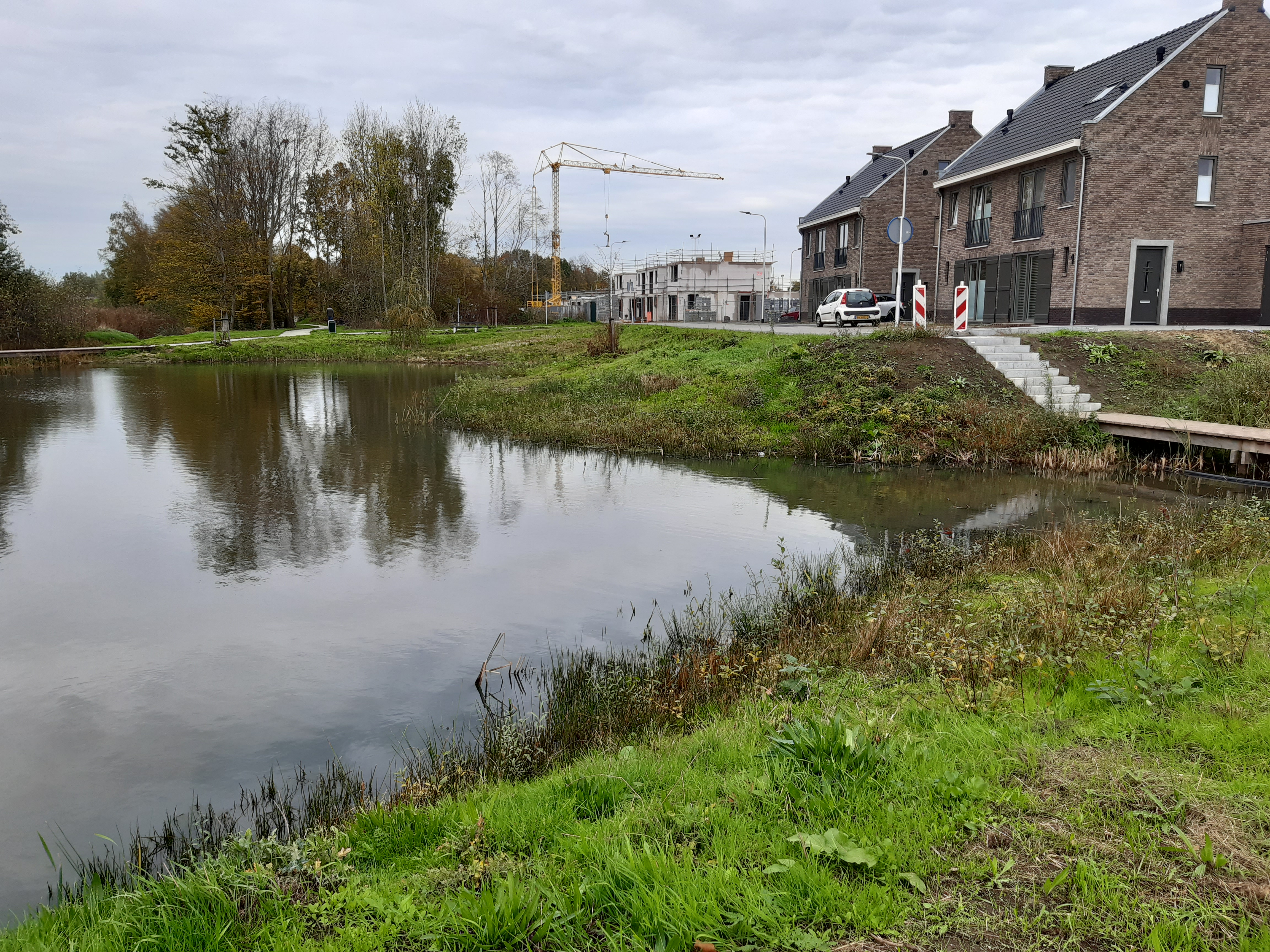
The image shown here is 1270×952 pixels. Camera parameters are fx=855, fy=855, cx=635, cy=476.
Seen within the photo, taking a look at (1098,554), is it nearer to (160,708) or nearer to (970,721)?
(970,721)

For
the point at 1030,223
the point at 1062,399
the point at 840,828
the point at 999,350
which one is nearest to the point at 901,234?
the point at 999,350

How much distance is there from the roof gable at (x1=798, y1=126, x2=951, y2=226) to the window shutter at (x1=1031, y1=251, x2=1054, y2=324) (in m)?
14.0

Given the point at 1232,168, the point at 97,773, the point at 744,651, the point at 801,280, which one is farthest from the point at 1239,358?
the point at 801,280

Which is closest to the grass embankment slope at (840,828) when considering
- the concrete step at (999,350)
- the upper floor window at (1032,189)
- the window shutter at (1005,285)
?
the concrete step at (999,350)

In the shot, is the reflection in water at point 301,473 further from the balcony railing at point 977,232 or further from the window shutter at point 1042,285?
the balcony railing at point 977,232

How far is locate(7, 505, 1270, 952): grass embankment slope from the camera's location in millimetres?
3045

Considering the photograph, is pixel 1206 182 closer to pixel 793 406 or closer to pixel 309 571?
pixel 793 406

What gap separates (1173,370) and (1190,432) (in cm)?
505

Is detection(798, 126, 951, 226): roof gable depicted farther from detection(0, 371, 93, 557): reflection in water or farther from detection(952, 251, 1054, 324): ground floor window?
detection(0, 371, 93, 557): reflection in water

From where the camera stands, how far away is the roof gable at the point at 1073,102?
25.1 meters

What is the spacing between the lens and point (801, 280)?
49844mm

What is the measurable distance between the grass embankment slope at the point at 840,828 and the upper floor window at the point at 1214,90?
25.5m

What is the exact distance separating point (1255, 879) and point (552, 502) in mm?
10784

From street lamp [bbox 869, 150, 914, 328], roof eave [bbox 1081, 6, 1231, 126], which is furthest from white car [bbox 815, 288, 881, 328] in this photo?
roof eave [bbox 1081, 6, 1231, 126]
